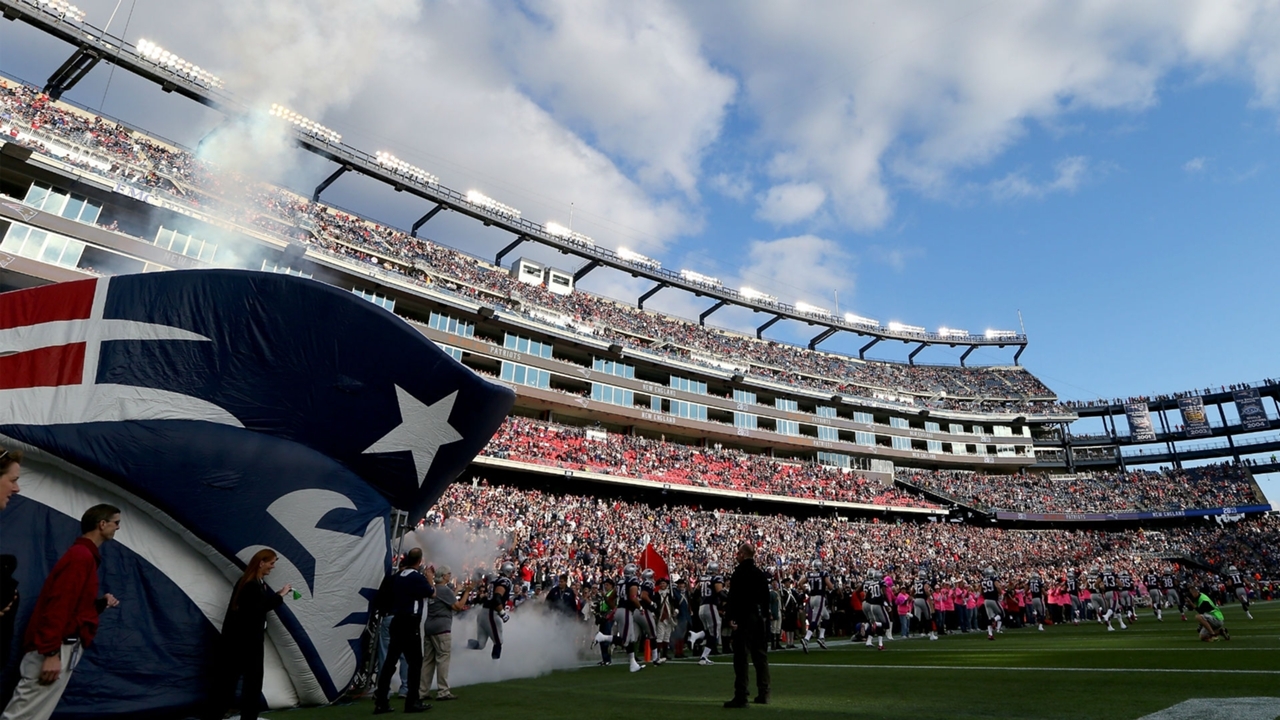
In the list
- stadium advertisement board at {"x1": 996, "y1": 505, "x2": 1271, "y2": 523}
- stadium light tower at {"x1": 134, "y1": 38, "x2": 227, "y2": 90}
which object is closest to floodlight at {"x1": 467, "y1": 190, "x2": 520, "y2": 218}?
stadium light tower at {"x1": 134, "y1": 38, "x2": 227, "y2": 90}

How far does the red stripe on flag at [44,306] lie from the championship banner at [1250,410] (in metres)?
82.9

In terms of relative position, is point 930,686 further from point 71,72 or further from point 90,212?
point 71,72

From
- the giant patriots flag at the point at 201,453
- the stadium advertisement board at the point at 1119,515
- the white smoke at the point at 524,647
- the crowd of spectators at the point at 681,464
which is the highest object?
the crowd of spectators at the point at 681,464

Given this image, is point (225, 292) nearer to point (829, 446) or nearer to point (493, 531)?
Answer: point (493, 531)

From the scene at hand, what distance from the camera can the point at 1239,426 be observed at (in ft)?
199

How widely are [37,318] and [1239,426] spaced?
84024mm

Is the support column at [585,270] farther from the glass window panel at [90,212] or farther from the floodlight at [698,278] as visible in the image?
the glass window panel at [90,212]

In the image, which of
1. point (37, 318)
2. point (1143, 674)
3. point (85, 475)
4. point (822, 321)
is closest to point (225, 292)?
point (37, 318)

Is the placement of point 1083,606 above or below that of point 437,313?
below

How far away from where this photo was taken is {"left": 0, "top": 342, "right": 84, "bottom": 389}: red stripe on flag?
22.7ft

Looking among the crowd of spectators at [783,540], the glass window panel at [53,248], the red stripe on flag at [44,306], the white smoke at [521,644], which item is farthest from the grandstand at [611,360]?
the red stripe on flag at [44,306]

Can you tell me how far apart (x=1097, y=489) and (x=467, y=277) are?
2359 inches

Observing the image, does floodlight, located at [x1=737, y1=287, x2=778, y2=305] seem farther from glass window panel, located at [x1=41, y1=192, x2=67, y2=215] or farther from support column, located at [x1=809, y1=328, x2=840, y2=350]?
glass window panel, located at [x1=41, y1=192, x2=67, y2=215]

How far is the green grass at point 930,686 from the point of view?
240 inches
